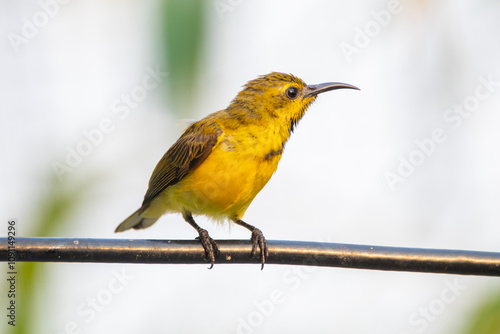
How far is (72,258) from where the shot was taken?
10.00ft

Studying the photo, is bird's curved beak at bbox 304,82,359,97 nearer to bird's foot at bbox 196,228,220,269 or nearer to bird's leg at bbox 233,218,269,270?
bird's leg at bbox 233,218,269,270

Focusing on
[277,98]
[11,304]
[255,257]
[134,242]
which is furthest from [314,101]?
[11,304]

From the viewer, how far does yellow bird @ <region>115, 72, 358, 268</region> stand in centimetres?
468

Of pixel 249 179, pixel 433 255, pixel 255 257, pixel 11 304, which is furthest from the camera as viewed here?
pixel 249 179

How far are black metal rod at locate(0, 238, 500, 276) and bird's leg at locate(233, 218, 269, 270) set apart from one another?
233mm

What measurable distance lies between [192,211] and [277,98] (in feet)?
3.78

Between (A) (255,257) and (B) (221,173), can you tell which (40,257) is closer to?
(A) (255,257)

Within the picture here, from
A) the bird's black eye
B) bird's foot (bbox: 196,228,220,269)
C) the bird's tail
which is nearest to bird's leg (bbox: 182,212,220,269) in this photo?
bird's foot (bbox: 196,228,220,269)

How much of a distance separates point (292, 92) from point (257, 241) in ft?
4.91

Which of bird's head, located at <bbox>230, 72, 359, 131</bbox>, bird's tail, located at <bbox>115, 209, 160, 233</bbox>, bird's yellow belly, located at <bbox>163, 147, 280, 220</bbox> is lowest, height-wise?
bird's tail, located at <bbox>115, 209, 160, 233</bbox>

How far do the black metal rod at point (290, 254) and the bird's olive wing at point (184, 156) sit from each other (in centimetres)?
150

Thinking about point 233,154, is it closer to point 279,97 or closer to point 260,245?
point 279,97

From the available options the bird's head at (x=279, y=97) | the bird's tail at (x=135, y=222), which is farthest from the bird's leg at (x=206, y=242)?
the bird's head at (x=279, y=97)

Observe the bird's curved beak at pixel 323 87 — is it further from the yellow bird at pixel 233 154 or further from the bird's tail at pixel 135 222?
the bird's tail at pixel 135 222
